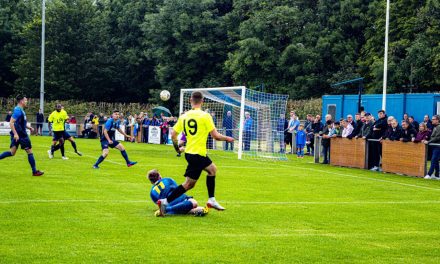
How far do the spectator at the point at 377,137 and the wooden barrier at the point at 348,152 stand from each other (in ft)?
0.91

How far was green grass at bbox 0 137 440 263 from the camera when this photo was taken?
8.90 m

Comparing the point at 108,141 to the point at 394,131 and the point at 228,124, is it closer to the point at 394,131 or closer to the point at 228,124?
the point at 394,131

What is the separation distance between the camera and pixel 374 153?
85.5ft

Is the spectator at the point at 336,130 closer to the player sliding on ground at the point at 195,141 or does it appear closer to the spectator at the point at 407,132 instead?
the spectator at the point at 407,132

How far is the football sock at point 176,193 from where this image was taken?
1204 cm

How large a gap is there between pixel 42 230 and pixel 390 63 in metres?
42.3

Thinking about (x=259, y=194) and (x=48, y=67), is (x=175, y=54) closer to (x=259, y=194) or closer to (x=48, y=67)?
(x=48, y=67)

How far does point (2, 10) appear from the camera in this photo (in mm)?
76312

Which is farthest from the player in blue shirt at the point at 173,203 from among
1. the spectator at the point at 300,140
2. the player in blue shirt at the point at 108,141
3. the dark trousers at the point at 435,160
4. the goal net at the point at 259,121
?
the spectator at the point at 300,140

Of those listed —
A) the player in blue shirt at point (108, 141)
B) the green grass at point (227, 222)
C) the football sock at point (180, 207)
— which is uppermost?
the player in blue shirt at point (108, 141)

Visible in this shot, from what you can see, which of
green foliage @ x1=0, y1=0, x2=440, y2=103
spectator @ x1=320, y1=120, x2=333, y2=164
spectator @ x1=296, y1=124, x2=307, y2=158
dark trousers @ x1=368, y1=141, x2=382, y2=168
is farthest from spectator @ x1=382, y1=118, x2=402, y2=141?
green foliage @ x1=0, y1=0, x2=440, y2=103

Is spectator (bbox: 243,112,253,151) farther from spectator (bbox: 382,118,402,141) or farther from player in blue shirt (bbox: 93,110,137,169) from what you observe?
player in blue shirt (bbox: 93,110,137,169)

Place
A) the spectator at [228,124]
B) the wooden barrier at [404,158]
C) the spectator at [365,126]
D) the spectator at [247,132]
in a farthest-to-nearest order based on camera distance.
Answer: the spectator at [228,124], the spectator at [247,132], the spectator at [365,126], the wooden barrier at [404,158]

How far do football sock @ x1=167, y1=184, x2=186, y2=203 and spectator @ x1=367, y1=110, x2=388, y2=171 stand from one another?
14641 millimetres
